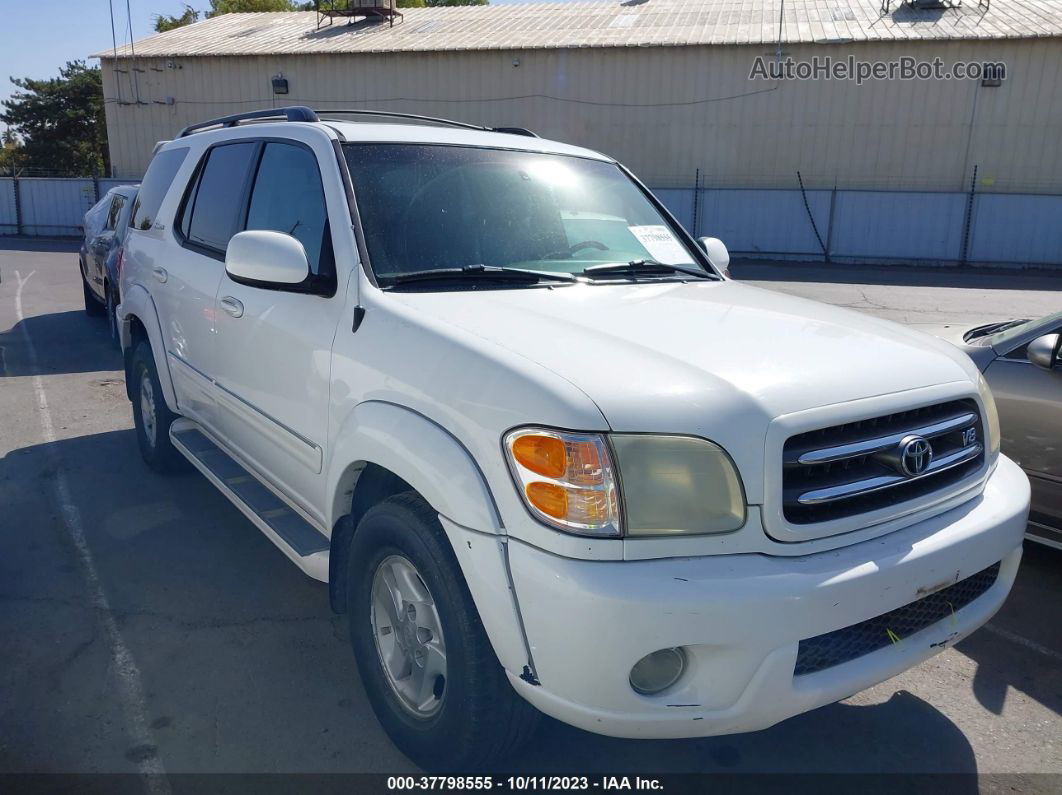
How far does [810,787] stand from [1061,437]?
7.93ft

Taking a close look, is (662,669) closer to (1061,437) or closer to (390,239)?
(390,239)

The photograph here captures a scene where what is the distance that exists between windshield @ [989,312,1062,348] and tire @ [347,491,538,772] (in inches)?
139

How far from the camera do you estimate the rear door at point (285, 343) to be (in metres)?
3.08

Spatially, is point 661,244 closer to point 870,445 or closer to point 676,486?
point 870,445

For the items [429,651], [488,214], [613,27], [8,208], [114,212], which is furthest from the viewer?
[8,208]

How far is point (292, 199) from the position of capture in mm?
3549

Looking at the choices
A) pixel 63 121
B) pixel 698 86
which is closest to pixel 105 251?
pixel 698 86

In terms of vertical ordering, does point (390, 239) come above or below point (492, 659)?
above

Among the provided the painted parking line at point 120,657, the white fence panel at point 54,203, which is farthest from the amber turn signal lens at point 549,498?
the white fence panel at point 54,203

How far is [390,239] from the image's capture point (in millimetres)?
3092

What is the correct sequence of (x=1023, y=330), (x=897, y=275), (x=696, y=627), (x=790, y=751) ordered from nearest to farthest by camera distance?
(x=696, y=627) → (x=790, y=751) → (x=1023, y=330) → (x=897, y=275)

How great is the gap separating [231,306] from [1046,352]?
3850mm

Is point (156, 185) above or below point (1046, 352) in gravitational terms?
above

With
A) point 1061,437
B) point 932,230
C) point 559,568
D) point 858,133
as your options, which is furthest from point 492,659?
point 858,133
